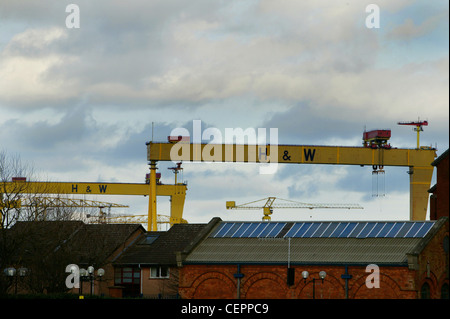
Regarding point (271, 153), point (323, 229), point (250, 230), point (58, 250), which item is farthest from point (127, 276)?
point (271, 153)

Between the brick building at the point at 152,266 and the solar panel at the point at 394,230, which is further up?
the solar panel at the point at 394,230

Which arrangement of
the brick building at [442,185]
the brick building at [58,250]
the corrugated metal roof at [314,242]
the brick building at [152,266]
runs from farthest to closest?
1. the brick building at [152,266]
2. the brick building at [442,185]
3. the brick building at [58,250]
4. the corrugated metal roof at [314,242]

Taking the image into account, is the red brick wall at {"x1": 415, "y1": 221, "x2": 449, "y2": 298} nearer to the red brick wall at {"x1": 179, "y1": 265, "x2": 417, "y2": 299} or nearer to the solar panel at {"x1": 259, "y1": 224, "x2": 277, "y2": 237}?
the red brick wall at {"x1": 179, "y1": 265, "x2": 417, "y2": 299}

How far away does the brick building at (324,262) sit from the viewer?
50.8 metres

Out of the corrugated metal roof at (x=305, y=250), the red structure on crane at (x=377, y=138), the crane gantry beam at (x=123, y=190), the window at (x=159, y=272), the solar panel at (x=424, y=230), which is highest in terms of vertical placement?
the red structure on crane at (x=377, y=138)

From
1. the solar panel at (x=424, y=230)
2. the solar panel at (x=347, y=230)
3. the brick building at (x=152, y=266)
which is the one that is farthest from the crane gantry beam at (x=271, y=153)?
the solar panel at (x=424, y=230)

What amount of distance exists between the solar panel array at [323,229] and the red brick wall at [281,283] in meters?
4.53

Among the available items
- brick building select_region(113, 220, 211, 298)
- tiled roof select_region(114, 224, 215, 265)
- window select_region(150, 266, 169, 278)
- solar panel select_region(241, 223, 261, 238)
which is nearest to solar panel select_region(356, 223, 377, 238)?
solar panel select_region(241, 223, 261, 238)

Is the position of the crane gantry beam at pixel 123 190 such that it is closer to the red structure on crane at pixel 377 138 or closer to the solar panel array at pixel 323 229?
the red structure on crane at pixel 377 138

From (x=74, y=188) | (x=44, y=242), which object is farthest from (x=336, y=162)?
(x=74, y=188)

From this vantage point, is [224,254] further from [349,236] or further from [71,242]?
[71,242]

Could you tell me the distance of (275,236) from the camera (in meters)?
58.7

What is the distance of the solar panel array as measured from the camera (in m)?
54.9
